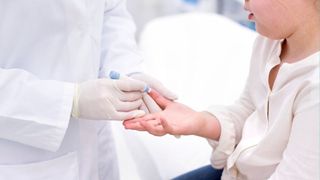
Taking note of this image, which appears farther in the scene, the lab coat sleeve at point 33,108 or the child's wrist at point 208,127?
the child's wrist at point 208,127

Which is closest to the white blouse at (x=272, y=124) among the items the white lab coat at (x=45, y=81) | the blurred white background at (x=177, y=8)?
the white lab coat at (x=45, y=81)

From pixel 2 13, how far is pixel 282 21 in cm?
64

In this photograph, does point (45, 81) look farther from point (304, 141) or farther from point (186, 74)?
point (186, 74)

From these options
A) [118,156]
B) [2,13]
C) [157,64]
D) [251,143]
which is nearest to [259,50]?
[251,143]

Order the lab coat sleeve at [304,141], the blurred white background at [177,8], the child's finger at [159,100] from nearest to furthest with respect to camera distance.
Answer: the lab coat sleeve at [304,141] < the child's finger at [159,100] < the blurred white background at [177,8]

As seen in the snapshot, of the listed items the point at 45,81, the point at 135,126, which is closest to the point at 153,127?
the point at 135,126

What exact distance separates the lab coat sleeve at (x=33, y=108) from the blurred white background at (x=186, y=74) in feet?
1.22

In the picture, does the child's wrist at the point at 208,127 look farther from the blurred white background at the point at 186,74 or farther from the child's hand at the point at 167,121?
the blurred white background at the point at 186,74

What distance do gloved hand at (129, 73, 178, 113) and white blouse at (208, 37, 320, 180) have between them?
Result: 15 cm

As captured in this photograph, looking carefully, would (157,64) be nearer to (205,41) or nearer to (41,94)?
(205,41)

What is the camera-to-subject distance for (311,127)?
942 millimetres

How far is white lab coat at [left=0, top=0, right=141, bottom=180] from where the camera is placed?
106cm

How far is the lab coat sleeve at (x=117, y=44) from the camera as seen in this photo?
4.52 feet

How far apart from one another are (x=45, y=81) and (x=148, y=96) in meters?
0.29
